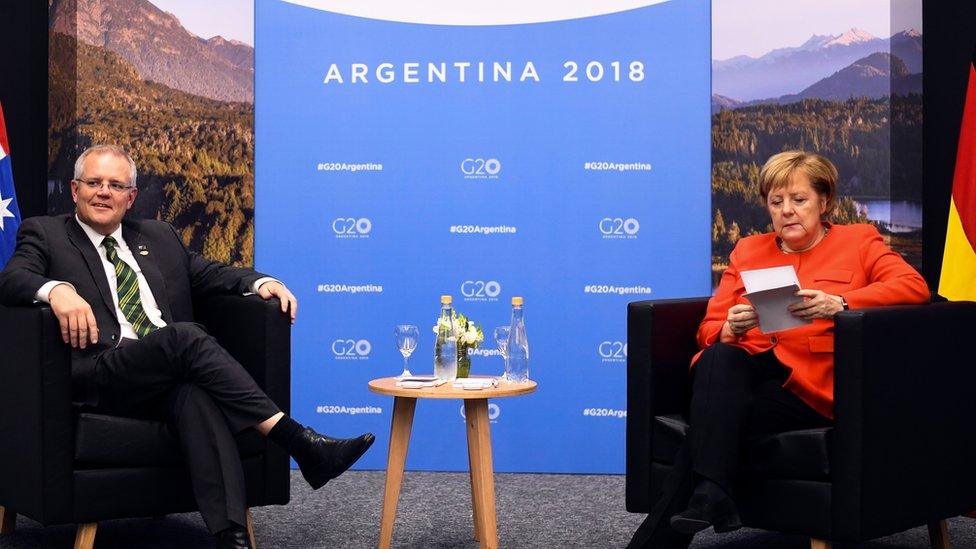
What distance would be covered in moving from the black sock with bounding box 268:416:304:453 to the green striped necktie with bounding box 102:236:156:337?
0.54 meters

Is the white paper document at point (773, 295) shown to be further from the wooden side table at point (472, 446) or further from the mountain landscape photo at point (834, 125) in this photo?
the mountain landscape photo at point (834, 125)

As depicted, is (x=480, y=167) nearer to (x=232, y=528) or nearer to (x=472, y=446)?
(x=472, y=446)

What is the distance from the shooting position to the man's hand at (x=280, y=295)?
9.95 ft

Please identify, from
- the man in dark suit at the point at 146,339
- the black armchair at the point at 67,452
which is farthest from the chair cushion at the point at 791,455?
the black armchair at the point at 67,452

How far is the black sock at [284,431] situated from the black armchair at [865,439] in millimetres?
951

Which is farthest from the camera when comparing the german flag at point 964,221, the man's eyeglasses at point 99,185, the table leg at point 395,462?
the german flag at point 964,221

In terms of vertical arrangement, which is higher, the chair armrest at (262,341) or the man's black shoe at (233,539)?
the chair armrest at (262,341)

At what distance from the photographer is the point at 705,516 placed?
2.42 meters

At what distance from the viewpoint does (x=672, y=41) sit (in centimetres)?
431

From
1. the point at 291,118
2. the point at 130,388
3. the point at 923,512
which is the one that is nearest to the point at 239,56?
the point at 291,118

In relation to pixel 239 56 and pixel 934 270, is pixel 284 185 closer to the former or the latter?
pixel 239 56

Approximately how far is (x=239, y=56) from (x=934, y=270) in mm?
3121

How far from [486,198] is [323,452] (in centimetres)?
184

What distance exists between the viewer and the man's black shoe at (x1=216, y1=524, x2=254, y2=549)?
2.61 m
